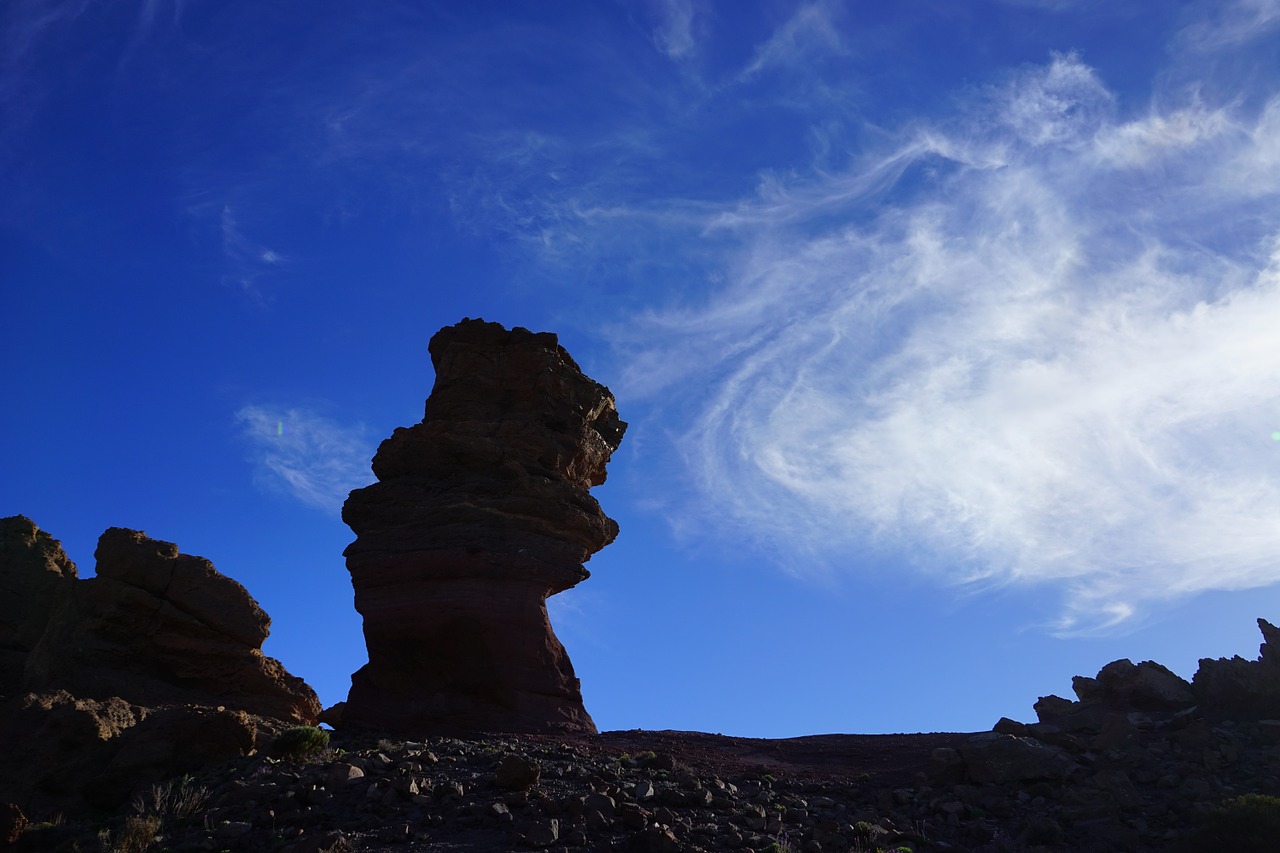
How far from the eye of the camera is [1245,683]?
2867 cm

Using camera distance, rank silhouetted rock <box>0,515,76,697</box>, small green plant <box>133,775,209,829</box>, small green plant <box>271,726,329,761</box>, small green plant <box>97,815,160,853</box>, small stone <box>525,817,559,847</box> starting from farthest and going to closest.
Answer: silhouetted rock <box>0,515,76,697</box> < small green plant <box>271,726,329,761</box> < small green plant <box>133,775,209,829</box> < small green plant <box>97,815,160,853</box> < small stone <box>525,817,559,847</box>

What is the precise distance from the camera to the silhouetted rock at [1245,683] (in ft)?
92.1

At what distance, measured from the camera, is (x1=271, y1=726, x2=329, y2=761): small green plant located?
70.9ft

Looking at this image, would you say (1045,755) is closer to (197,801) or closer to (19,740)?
(197,801)

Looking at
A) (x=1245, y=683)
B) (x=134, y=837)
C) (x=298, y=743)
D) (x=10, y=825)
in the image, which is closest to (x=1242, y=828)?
(x=1245, y=683)

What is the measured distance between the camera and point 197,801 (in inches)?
706

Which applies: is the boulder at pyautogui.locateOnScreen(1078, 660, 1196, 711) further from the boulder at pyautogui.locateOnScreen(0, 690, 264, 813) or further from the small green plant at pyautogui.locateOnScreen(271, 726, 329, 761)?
the boulder at pyautogui.locateOnScreen(0, 690, 264, 813)

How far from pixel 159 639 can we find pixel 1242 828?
84.1 ft

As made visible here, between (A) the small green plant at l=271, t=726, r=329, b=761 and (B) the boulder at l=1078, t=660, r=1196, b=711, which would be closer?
(A) the small green plant at l=271, t=726, r=329, b=761

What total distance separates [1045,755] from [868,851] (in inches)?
327

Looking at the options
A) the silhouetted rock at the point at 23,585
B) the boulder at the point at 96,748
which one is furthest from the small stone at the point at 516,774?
the silhouetted rock at the point at 23,585

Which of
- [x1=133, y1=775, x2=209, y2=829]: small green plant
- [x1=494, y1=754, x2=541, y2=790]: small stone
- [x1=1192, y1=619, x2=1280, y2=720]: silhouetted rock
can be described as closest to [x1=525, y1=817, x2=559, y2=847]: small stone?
[x1=494, y1=754, x2=541, y2=790]: small stone

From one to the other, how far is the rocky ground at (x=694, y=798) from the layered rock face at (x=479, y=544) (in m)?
3.71

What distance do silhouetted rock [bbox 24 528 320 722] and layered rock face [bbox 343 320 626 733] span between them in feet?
13.5
